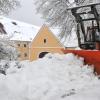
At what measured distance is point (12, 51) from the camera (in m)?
18.1

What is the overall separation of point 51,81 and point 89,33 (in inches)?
138

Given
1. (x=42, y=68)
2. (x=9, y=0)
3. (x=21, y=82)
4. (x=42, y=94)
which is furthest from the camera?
(x=9, y=0)

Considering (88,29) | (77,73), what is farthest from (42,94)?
(88,29)

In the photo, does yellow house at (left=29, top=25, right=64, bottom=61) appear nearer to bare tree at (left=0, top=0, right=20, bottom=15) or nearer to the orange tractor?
bare tree at (left=0, top=0, right=20, bottom=15)

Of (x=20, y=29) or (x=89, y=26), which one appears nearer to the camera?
(x=89, y=26)

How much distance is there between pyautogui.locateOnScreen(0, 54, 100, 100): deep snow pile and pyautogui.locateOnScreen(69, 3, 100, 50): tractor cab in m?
1.16

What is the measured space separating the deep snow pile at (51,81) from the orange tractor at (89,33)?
217 millimetres

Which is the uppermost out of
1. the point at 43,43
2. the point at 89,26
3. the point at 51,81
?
the point at 89,26

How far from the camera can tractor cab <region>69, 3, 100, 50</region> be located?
10.3 meters

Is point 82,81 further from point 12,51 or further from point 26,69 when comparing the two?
point 12,51

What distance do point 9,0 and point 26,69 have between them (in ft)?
38.1

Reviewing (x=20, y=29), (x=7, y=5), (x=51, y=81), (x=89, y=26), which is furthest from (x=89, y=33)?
(x=20, y=29)

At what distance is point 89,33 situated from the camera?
11.1 meters

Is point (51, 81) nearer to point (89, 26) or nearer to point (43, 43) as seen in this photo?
point (89, 26)
